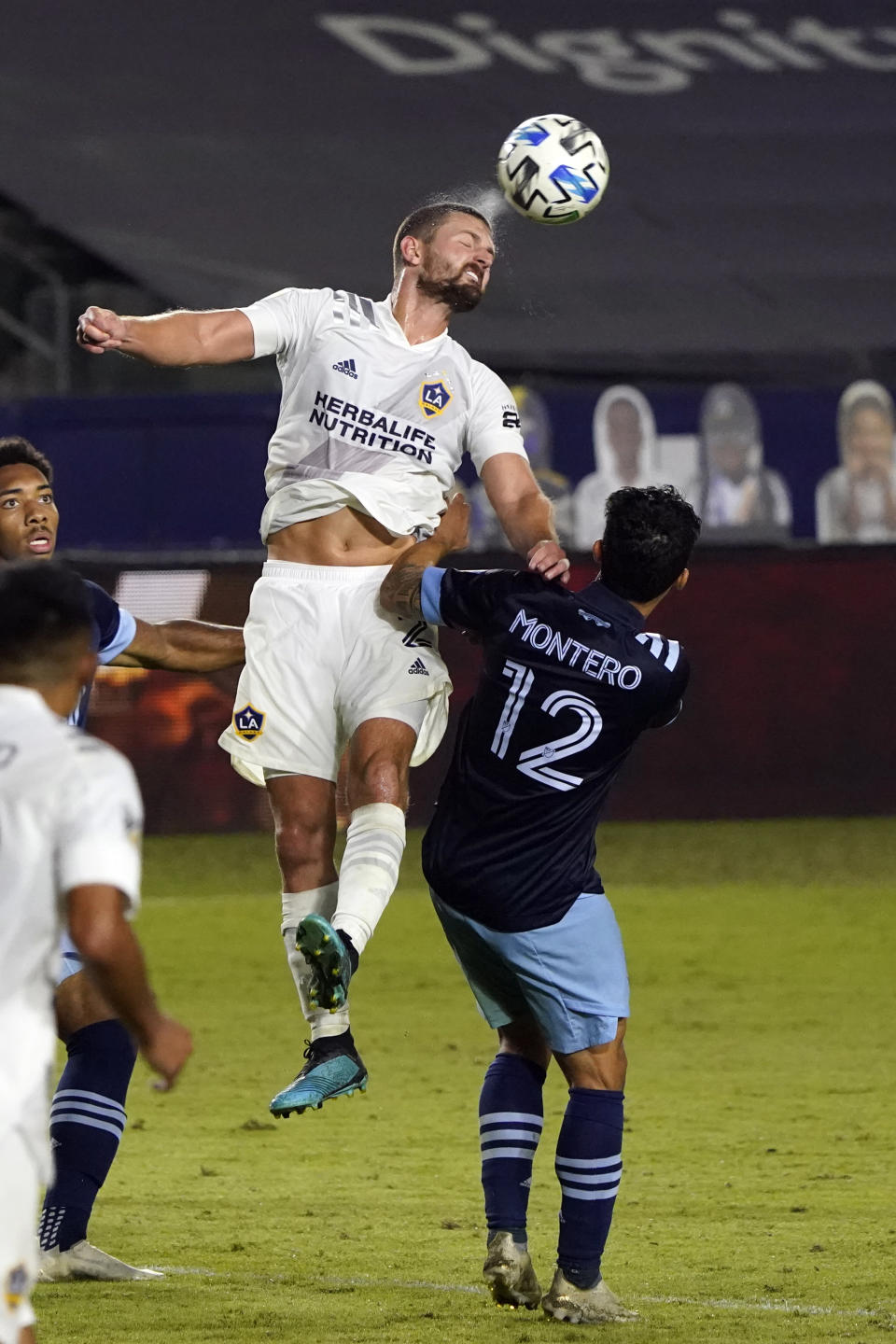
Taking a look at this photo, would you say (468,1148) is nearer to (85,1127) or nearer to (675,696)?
(85,1127)

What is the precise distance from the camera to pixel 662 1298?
6.33 meters

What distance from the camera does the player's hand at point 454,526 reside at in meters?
6.87

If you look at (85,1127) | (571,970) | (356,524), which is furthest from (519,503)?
(85,1127)

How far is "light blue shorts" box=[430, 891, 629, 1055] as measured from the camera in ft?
20.0

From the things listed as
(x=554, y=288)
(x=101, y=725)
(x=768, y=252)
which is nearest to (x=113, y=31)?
(x=554, y=288)

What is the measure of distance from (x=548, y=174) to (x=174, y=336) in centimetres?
162

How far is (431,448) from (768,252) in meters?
15.5

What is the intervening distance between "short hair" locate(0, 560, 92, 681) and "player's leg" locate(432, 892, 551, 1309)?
2.43m

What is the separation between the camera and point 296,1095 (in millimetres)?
6055

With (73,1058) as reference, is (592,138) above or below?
above

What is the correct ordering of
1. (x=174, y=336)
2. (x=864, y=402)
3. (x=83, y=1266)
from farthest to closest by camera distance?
(x=864, y=402)
(x=83, y=1266)
(x=174, y=336)

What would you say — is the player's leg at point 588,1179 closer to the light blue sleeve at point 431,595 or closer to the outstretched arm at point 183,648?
the light blue sleeve at point 431,595

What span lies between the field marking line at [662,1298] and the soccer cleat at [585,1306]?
0.24m

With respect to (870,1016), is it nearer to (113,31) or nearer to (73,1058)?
(73,1058)
